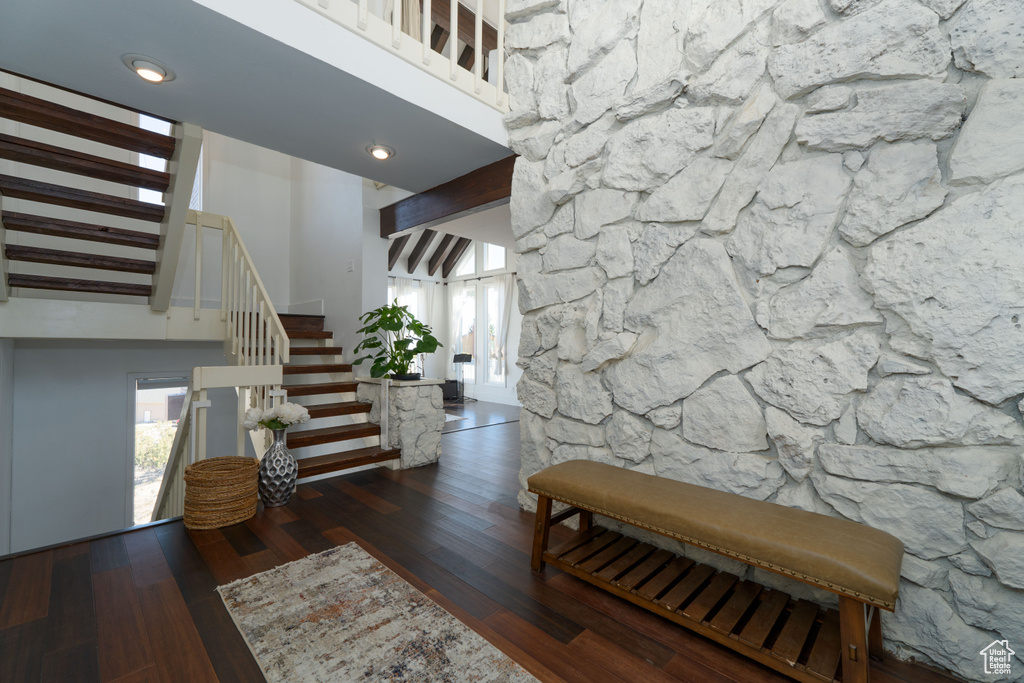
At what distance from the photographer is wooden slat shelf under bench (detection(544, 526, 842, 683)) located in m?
1.38

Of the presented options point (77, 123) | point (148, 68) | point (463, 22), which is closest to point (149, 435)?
point (77, 123)

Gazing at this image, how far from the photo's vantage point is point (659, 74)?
6.72 feet

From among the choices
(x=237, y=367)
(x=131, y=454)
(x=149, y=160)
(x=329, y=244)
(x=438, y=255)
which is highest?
(x=149, y=160)

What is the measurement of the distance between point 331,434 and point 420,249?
558cm

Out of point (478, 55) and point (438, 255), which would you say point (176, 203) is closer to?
point (478, 55)

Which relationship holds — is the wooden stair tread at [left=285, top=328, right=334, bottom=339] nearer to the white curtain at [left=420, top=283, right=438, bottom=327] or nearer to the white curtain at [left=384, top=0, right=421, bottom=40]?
the white curtain at [left=384, top=0, right=421, bottom=40]

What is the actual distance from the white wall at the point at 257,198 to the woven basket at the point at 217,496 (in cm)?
381

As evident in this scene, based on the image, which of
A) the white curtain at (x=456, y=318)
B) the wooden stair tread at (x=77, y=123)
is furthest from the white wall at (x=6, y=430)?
the white curtain at (x=456, y=318)

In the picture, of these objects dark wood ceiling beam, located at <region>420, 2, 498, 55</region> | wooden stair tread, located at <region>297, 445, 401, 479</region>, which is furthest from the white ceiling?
dark wood ceiling beam, located at <region>420, 2, 498, 55</region>

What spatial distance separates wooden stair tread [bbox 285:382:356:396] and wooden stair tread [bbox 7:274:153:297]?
1379 mm

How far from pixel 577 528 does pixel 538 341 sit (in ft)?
3.46

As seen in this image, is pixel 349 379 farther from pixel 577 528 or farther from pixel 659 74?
pixel 659 74

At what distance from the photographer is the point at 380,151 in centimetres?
287

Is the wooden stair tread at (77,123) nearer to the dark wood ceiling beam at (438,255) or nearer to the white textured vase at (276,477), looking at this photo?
the white textured vase at (276,477)
